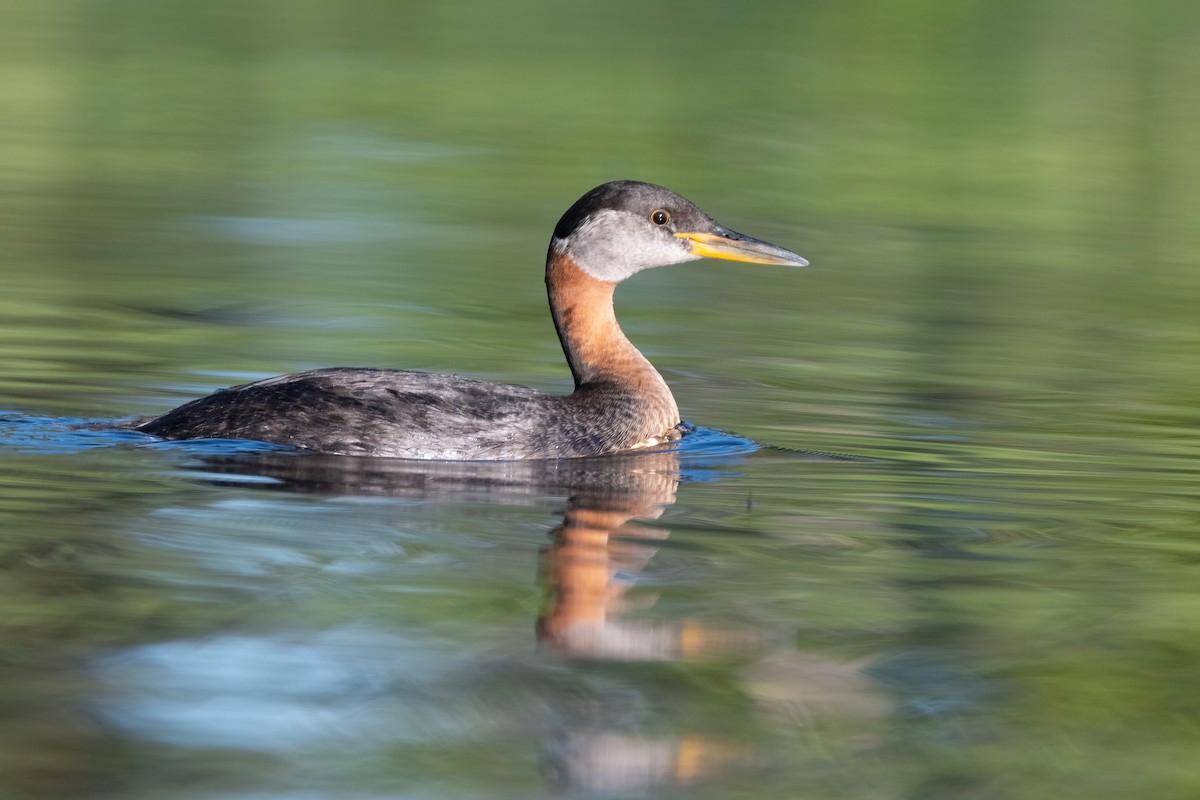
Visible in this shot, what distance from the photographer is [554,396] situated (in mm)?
9844

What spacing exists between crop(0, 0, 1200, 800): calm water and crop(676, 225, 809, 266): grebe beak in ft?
2.72

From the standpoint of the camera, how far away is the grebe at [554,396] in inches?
361

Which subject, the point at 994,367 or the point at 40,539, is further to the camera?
the point at 994,367

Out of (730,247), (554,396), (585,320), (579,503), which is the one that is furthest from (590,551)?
(730,247)

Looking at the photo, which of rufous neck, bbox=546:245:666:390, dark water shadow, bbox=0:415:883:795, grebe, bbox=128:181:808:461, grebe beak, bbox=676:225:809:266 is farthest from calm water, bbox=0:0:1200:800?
grebe beak, bbox=676:225:809:266

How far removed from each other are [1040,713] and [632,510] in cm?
268

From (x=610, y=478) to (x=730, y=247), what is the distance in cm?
193

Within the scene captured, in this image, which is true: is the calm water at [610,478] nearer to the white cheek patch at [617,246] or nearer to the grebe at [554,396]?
the grebe at [554,396]

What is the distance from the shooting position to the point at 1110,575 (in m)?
7.52

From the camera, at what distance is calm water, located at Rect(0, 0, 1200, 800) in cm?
563

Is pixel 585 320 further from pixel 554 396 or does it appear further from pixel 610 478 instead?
pixel 610 478

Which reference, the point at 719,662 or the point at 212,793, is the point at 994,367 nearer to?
the point at 719,662

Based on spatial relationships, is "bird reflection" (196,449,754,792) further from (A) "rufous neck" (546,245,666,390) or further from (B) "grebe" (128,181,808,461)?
(A) "rufous neck" (546,245,666,390)

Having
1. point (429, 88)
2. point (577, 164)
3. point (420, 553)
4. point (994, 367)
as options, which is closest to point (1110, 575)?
point (420, 553)
